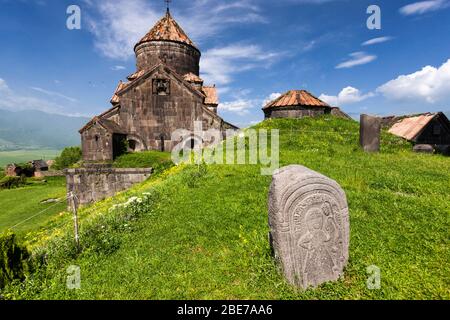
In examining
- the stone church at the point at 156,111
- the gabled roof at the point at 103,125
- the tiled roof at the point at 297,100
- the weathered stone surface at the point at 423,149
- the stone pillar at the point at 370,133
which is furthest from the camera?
the tiled roof at the point at 297,100

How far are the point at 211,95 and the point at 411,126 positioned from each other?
16707 millimetres

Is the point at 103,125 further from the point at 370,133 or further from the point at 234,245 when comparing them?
the point at 370,133

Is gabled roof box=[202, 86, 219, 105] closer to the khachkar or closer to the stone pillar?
the stone pillar

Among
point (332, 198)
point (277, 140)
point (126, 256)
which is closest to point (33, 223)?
point (126, 256)

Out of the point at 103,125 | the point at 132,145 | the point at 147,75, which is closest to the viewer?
the point at 103,125

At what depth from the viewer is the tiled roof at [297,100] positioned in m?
20.5

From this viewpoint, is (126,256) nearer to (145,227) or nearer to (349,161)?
(145,227)

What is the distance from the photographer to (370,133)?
1220cm

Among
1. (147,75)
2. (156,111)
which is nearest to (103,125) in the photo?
(156,111)

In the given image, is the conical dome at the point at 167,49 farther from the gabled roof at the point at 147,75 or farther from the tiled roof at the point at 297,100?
the tiled roof at the point at 297,100

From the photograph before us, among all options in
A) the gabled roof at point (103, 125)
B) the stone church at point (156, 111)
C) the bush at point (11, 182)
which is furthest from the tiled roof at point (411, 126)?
the bush at point (11, 182)

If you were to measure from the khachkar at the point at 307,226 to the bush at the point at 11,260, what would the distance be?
4491mm

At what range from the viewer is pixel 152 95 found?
18.4 metres

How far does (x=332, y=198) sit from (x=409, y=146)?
1275 cm
